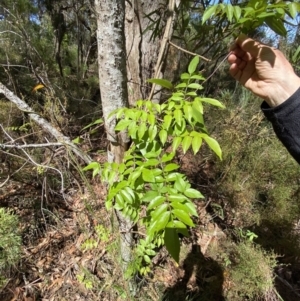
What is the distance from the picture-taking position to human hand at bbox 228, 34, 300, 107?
96 centimetres

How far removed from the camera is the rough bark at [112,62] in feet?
3.00

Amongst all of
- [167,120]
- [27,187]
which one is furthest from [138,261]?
[27,187]

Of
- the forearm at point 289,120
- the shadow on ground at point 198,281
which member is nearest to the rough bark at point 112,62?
the forearm at point 289,120

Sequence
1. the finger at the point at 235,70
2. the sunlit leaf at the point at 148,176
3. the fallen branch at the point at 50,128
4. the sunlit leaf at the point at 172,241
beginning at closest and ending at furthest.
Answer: the sunlit leaf at the point at 172,241 < the sunlit leaf at the point at 148,176 < the finger at the point at 235,70 < the fallen branch at the point at 50,128

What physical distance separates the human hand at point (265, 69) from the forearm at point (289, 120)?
64 mm

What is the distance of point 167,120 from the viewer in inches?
31.8

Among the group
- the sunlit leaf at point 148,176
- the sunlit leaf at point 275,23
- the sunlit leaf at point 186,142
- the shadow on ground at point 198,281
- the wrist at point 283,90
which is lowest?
the shadow on ground at point 198,281

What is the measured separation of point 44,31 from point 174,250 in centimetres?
402

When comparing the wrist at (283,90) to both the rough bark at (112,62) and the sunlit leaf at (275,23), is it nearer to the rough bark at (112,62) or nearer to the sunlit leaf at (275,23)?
the sunlit leaf at (275,23)

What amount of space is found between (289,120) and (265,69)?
0.79ft

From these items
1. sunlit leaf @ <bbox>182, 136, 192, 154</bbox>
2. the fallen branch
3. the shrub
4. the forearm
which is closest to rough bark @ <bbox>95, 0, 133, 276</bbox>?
the fallen branch

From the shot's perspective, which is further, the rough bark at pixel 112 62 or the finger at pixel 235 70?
the finger at pixel 235 70

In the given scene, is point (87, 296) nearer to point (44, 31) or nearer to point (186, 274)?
point (186, 274)

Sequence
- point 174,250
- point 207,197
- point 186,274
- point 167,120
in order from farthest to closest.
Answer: point 207,197 → point 186,274 → point 167,120 → point 174,250
